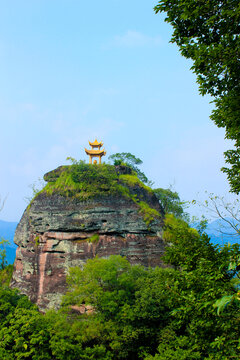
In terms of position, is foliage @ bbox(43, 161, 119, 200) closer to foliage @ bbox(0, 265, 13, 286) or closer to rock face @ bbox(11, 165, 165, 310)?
rock face @ bbox(11, 165, 165, 310)

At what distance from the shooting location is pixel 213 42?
6348 millimetres

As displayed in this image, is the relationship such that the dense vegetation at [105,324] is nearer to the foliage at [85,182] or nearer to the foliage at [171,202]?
the foliage at [85,182]

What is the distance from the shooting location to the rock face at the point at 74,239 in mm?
22797

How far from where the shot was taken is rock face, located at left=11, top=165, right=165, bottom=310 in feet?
74.8

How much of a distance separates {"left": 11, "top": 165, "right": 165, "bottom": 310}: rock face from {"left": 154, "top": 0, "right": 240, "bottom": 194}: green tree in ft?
55.7

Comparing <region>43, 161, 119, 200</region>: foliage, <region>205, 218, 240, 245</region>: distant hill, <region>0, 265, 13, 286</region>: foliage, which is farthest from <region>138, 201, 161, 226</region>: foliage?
<region>205, 218, 240, 245</region>: distant hill

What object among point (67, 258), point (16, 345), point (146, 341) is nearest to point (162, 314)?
point (146, 341)

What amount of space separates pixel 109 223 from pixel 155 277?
23.5 feet

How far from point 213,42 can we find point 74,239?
20065 mm

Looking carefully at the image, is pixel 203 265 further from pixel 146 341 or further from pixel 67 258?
pixel 67 258

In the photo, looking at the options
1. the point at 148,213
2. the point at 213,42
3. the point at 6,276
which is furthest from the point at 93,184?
the point at 213,42

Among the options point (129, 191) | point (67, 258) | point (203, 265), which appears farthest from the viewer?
point (129, 191)

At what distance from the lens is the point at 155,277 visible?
17594 mm

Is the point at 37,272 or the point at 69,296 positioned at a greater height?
the point at 37,272
